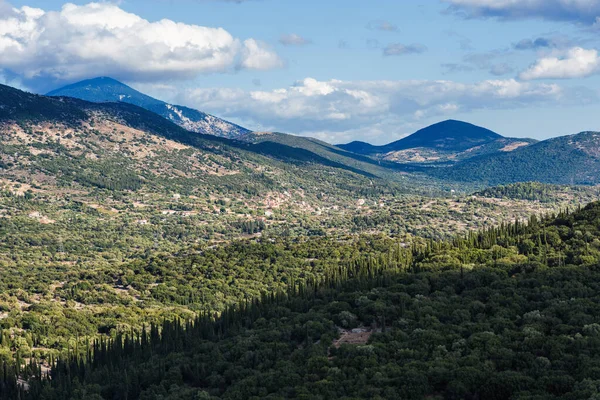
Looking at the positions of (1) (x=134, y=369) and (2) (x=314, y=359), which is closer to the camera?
(2) (x=314, y=359)

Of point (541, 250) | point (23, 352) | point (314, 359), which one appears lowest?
point (23, 352)

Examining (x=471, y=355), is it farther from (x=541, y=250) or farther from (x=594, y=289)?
(x=541, y=250)

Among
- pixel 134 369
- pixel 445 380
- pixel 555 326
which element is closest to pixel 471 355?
pixel 445 380

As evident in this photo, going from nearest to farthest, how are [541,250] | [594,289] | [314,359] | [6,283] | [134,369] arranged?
[314,359]
[134,369]
[594,289]
[541,250]
[6,283]

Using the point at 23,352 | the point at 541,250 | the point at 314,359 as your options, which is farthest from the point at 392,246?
the point at 314,359

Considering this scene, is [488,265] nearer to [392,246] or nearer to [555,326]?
[555,326]

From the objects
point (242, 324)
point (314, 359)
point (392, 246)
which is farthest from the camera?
point (392, 246)

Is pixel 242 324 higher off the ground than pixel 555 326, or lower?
lower
